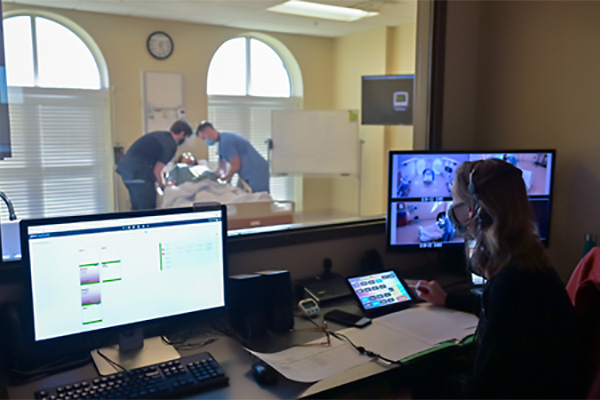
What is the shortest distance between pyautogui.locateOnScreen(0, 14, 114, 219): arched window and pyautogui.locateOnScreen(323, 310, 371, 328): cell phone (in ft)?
13.3

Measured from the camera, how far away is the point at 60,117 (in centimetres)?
531

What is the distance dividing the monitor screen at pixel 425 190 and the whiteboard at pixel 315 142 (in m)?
3.79

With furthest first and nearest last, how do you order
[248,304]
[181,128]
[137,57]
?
[137,57] < [181,128] < [248,304]

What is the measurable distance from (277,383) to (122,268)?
515mm

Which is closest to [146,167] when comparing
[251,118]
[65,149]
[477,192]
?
[65,149]

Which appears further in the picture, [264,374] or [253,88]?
[253,88]

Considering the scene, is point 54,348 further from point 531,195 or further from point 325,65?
point 325,65

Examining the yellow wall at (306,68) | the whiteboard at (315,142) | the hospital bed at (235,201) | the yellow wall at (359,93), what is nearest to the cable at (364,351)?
the hospital bed at (235,201)

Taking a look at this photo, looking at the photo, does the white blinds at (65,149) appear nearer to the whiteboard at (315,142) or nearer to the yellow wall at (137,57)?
the yellow wall at (137,57)

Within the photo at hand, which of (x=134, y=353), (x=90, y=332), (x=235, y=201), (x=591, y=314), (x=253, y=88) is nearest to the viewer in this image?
(x=591, y=314)

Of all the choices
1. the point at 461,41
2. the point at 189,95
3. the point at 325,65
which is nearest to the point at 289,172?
the point at 189,95

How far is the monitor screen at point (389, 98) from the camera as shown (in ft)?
17.3

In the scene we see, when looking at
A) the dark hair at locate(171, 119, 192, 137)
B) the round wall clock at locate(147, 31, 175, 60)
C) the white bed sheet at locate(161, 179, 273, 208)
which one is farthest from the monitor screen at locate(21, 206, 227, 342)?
the round wall clock at locate(147, 31, 175, 60)

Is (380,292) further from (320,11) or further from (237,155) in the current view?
(320,11)
